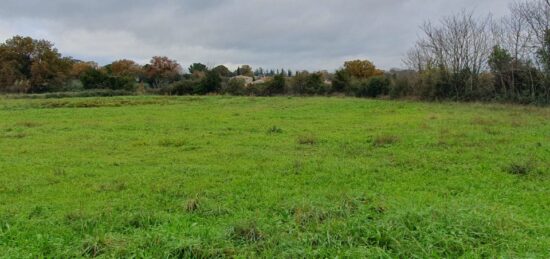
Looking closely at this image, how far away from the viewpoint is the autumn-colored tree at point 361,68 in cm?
5419

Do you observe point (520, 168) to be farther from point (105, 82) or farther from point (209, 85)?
point (105, 82)

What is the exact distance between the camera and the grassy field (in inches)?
163

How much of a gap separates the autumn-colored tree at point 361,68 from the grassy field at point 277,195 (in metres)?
42.1

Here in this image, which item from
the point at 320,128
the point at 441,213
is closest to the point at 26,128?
the point at 320,128

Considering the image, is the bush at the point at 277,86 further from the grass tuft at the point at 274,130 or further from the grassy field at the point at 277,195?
the grassy field at the point at 277,195

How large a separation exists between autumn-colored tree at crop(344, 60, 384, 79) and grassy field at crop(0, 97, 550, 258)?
1658 inches

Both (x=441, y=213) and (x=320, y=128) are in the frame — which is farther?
(x=320, y=128)

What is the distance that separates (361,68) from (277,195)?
50.9 meters

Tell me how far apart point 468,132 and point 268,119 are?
7.97 metres

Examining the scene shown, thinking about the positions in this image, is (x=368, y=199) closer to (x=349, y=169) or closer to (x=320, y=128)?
(x=349, y=169)

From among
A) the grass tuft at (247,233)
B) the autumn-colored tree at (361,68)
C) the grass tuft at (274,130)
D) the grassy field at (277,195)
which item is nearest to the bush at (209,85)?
the autumn-colored tree at (361,68)

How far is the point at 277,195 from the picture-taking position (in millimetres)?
6086

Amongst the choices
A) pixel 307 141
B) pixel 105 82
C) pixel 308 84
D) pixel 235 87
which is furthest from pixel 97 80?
pixel 307 141

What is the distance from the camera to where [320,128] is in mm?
14562
